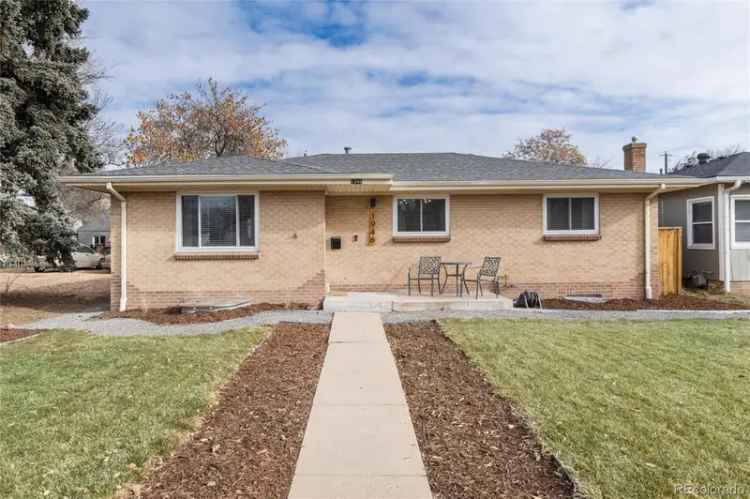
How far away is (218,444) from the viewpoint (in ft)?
11.5

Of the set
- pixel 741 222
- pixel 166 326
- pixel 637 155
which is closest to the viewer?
pixel 166 326

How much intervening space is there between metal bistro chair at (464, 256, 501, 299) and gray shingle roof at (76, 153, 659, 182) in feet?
6.42

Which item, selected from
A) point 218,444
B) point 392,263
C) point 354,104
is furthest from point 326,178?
point 354,104

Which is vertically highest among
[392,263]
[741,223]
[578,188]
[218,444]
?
[578,188]

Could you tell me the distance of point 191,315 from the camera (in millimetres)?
9414

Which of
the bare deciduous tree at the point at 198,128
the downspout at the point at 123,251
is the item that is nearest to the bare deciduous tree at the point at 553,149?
the bare deciduous tree at the point at 198,128

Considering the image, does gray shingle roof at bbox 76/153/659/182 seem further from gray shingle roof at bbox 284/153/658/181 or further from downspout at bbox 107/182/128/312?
downspout at bbox 107/182/128/312

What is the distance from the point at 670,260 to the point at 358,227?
838 centimetres

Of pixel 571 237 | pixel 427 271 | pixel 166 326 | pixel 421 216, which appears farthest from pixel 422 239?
pixel 166 326

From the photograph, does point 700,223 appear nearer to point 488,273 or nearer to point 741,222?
point 741,222

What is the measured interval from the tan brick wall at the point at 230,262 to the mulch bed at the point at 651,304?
5.67m

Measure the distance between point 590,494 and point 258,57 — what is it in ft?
43.9

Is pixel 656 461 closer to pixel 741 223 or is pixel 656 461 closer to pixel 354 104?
pixel 741 223

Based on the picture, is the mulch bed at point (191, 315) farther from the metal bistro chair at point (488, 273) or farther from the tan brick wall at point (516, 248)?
the metal bistro chair at point (488, 273)
